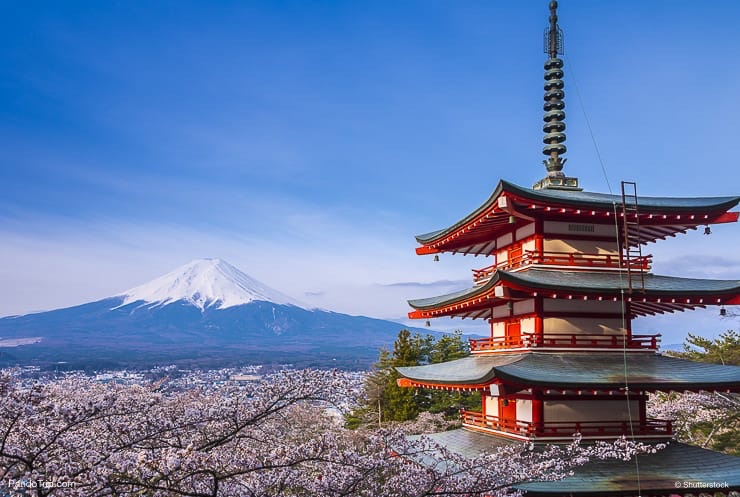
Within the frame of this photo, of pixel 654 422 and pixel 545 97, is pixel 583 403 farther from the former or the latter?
pixel 545 97

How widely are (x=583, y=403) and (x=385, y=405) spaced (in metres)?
23.1

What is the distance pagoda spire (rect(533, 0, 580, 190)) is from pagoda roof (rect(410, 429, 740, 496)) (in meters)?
6.73

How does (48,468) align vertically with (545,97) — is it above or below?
below

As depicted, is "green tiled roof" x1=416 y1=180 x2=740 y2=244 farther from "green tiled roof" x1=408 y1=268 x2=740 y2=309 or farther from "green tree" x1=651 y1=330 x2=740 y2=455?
"green tree" x1=651 y1=330 x2=740 y2=455

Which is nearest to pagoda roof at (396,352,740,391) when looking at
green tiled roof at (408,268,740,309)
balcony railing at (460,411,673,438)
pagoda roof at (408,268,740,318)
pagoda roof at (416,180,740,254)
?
balcony railing at (460,411,673,438)

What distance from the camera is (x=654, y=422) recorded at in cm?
1389

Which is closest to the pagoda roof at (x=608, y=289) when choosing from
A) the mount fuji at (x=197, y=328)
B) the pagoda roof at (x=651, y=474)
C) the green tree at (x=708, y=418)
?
the pagoda roof at (x=651, y=474)

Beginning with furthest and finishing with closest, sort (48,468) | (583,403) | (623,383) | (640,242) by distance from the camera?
(640,242), (583,403), (623,383), (48,468)

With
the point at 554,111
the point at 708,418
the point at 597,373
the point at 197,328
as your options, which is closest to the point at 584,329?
the point at 597,373

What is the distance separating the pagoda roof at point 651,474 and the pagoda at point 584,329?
38mm

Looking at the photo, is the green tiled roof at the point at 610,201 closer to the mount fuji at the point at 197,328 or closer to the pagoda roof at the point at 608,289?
the pagoda roof at the point at 608,289

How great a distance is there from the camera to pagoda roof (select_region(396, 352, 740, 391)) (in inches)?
452

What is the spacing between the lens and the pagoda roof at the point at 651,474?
413 inches

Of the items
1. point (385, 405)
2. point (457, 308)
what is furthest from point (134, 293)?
point (457, 308)
